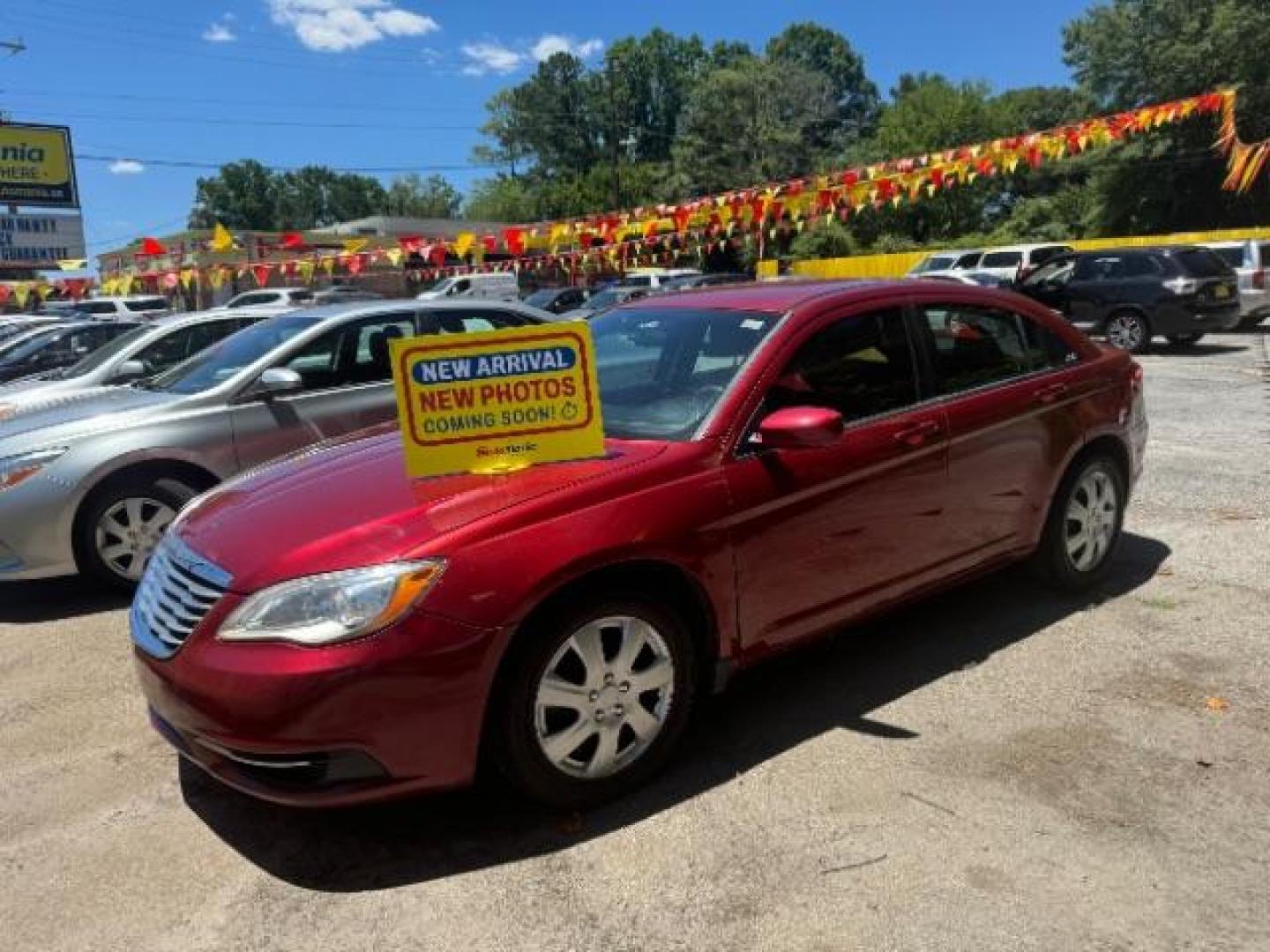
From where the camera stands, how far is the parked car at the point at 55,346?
1268 centimetres

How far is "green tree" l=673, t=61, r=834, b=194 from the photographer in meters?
65.4

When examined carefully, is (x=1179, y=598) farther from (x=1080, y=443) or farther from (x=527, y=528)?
(x=527, y=528)

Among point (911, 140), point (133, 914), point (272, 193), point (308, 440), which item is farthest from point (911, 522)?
point (272, 193)

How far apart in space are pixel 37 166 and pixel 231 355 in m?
45.4

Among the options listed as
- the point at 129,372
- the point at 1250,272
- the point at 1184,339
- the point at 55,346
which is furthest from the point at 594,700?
the point at 1250,272

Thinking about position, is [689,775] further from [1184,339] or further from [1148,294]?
[1184,339]

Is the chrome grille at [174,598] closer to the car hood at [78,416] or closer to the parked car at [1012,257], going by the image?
the car hood at [78,416]

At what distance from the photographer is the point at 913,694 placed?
13.0ft

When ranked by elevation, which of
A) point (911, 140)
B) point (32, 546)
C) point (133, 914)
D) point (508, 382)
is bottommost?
point (133, 914)

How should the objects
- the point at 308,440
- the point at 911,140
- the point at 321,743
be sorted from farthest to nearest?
1. the point at 911,140
2. the point at 308,440
3. the point at 321,743

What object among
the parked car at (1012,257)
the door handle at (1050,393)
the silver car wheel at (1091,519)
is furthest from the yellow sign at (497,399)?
the parked car at (1012,257)

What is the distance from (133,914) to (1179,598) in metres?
4.44

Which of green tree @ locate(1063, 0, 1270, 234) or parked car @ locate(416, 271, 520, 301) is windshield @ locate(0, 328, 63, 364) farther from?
green tree @ locate(1063, 0, 1270, 234)

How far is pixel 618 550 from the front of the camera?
307 centimetres
